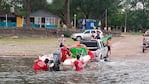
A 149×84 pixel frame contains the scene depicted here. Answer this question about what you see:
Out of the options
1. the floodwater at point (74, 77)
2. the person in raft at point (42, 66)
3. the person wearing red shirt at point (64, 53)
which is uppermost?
the person wearing red shirt at point (64, 53)

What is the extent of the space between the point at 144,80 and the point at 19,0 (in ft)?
261

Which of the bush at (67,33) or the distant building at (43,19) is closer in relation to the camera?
the bush at (67,33)

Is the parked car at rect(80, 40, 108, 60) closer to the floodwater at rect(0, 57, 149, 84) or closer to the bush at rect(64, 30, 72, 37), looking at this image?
the floodwater at rect(0, 57, 149, 84)

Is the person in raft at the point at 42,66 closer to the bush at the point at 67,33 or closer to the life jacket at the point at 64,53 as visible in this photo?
the life jacket at the point at 64,53

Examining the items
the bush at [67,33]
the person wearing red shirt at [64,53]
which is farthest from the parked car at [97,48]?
the bush at [67,33]

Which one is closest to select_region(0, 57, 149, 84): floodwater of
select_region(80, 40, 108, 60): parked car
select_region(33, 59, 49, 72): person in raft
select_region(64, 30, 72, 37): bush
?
select_region(33, 59, 49, 72): person in raft

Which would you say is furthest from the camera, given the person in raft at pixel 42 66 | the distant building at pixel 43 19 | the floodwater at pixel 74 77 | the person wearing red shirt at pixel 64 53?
the distant building at pixel 43 19

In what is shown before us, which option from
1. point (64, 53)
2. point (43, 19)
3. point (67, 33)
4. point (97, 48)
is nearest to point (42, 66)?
point (64, 53)

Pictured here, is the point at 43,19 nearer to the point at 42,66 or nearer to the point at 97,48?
the point at 97,48

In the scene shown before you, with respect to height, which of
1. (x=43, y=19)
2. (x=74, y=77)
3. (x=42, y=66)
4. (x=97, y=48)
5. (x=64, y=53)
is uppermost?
(x=43, y=19)

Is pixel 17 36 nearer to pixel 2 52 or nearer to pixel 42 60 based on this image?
pixel 2 52

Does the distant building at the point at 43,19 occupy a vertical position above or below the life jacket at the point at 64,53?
above

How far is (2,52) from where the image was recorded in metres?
34.4

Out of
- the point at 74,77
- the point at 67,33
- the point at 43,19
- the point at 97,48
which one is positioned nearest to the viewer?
the point at 74,77
